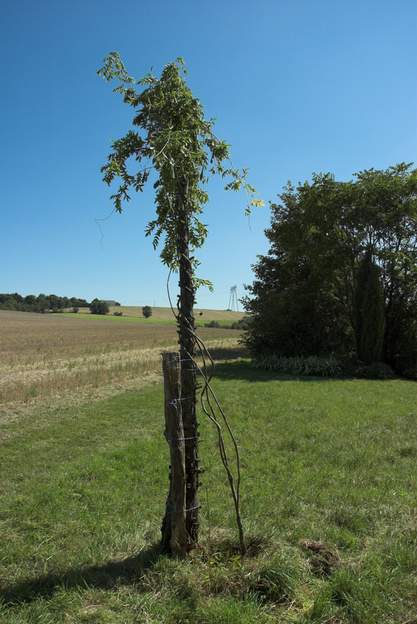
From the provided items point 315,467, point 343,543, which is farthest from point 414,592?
→ point 315,467

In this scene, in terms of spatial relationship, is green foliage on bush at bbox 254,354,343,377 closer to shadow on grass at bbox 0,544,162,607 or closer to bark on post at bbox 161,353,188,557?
bark on post at bbox 161,353,188,557

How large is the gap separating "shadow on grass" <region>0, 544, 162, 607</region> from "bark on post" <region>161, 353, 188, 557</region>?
229 millimetres

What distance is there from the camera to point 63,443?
875 centimetres

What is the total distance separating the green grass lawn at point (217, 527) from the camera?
11.2 feet

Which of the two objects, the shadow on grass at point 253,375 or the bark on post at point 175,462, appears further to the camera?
the shadow on grass at point 253,375

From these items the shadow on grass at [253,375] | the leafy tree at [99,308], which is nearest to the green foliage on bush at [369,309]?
the shadow on grass at [253,375]

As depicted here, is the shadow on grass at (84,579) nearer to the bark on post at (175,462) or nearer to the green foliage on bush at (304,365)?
the bark on post at (175,462)

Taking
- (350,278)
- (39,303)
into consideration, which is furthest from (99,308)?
(350,278)

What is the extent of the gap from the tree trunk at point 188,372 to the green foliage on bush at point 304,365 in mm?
16461

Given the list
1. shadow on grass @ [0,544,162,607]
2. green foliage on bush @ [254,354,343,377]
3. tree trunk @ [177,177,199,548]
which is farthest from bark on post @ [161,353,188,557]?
green foliage on bush @ [254,354,343,377]

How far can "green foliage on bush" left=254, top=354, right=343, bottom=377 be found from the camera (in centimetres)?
2011

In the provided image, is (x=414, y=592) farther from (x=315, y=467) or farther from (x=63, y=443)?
(x=63, y=443)

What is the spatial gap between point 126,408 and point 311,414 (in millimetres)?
4901

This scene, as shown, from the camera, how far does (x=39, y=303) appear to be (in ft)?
383
